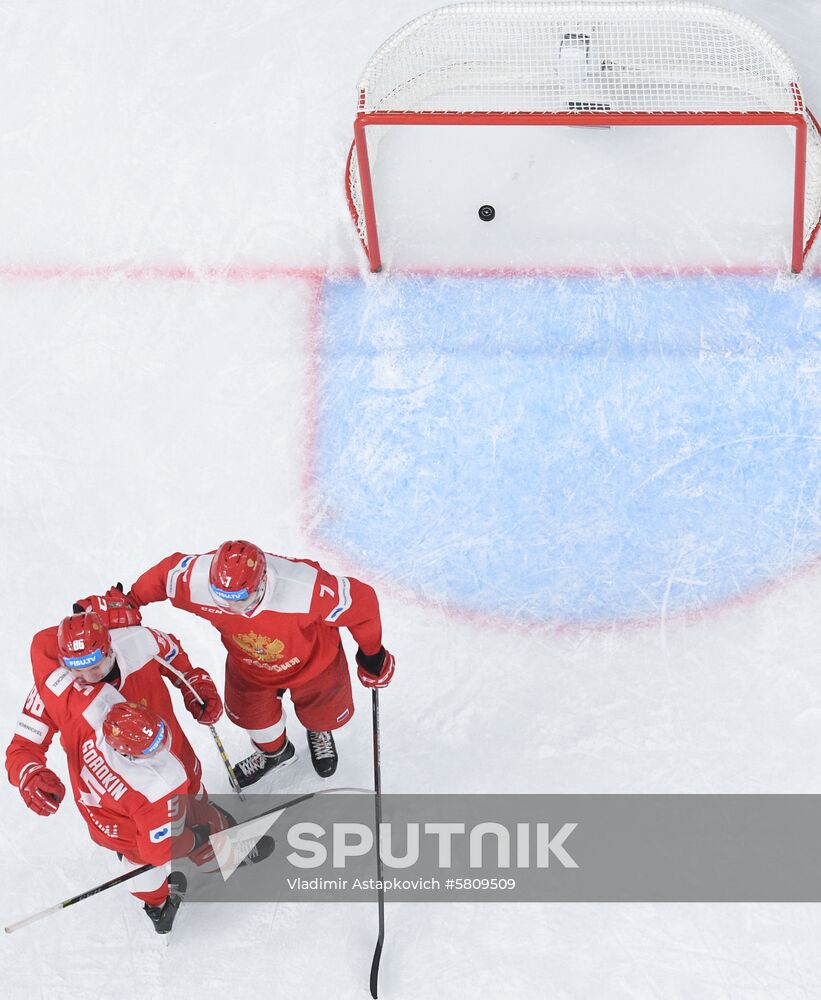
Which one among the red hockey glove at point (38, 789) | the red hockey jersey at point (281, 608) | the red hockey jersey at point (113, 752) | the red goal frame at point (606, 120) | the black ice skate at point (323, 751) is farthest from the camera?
the red goal frame at point (606, 120)

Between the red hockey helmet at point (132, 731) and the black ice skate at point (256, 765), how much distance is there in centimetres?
85

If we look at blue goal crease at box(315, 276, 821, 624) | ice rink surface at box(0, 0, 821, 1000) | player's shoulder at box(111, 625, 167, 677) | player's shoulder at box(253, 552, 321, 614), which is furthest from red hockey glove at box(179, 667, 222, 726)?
blue goal crease at box(315, 276, 821, 624)

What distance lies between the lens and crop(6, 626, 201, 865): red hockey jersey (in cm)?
281

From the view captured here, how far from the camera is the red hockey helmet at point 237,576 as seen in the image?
9.43 ft

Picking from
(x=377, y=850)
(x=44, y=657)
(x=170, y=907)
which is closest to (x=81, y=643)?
(x=44, y=657)

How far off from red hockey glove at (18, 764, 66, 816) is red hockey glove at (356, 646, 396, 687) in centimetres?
83

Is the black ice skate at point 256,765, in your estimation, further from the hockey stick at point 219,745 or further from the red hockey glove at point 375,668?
the red hockey glove at point 375,668

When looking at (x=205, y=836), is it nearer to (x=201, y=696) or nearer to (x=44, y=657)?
(x=201, y=696)

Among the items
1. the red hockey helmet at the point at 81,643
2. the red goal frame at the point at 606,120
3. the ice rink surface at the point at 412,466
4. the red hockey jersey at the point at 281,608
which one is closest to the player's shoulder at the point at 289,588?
the red hockey jersey at the point at 281,608

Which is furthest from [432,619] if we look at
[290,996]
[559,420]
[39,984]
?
[39,984]

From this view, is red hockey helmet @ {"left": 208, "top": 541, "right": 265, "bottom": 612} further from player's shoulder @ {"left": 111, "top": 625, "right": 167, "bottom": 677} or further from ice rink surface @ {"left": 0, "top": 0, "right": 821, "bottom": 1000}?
ice rink surface @ {"left": 0, "top": 0, "right": 821, "bottom": 1000}

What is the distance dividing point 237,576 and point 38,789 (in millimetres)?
714

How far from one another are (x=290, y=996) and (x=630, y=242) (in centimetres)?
288

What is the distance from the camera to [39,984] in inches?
130
